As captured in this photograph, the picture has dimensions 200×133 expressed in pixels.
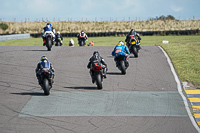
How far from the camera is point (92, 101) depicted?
1394 centimetres

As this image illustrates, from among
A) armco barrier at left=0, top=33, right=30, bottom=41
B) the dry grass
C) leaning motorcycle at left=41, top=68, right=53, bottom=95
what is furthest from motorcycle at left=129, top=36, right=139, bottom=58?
the dry grass

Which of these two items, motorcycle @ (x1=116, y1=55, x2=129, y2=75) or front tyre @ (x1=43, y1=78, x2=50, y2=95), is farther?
motorcycle @ (x1=116, y1=55, x2=129, y2=75)

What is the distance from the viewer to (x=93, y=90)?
15.8 m

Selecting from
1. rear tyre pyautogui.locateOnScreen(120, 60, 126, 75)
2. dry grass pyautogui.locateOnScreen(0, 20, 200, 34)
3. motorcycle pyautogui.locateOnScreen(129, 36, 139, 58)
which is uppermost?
motorcycle pyautogui.locateOnScreen(129, 36, 139, 58)

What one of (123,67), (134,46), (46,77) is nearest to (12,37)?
(134,46)

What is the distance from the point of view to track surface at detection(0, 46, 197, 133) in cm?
1120

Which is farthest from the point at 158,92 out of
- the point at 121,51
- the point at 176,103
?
the point at 121,51

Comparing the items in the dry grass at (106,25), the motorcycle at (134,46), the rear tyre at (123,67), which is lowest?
the dry grass at (106,25)

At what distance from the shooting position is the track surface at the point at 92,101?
11203 mm

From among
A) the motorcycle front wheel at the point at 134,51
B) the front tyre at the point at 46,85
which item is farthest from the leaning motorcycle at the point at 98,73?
the motorcycle front wheel at the point at 134,51

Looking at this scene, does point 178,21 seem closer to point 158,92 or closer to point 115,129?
point 158,92

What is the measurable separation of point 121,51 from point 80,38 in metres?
14.0

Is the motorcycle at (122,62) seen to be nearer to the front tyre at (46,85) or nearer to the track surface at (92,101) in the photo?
the track surface at (92,101)

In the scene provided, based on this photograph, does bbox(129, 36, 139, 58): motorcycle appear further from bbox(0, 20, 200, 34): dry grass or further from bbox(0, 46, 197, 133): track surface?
bbox(0, 20, 200, 34): dry grass
